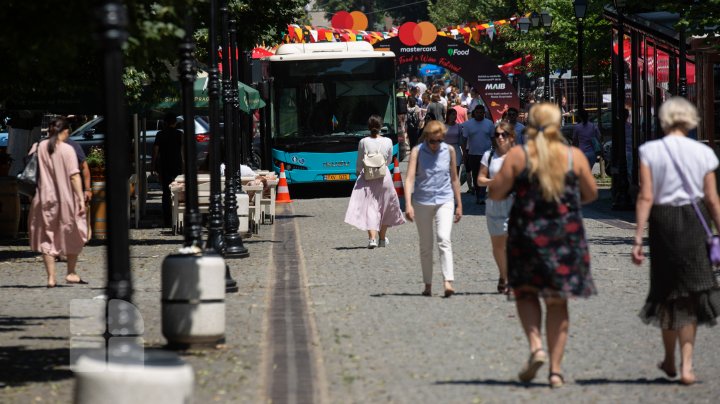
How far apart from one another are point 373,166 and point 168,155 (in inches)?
223

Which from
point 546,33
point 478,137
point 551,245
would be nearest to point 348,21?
point 546,33

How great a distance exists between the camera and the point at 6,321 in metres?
11.8

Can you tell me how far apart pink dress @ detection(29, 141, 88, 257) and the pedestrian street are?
19.8 inches

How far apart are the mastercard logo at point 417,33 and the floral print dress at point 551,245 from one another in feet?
101

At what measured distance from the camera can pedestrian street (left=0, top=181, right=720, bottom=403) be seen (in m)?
8.33

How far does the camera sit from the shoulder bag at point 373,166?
60.4 ft

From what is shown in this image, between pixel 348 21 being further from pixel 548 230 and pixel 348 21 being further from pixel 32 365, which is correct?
pixel 548 230

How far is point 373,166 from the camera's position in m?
18.4

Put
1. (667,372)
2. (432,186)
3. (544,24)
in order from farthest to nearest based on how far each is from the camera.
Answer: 1. (544,24)
2. (432,186)
3. (667,372)

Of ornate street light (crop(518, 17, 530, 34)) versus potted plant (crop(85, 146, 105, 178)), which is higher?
ornate street light (crop(518, 17, 530, 34))

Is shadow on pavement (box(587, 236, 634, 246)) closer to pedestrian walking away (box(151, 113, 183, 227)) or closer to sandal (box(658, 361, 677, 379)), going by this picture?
pedestrian walking away (box(151, 113, 183, 227))

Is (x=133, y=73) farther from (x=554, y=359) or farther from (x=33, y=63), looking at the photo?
(x=554, y=359)

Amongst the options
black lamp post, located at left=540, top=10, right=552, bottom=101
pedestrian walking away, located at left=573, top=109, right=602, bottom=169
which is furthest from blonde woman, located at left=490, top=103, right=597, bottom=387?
black lamp post, located at left=540, top=10, right=552, bottom=101

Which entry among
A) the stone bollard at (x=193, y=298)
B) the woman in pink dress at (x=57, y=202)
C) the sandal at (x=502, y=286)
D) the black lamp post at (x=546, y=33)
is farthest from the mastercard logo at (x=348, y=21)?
the stone bollard at (x=193, y=298)
